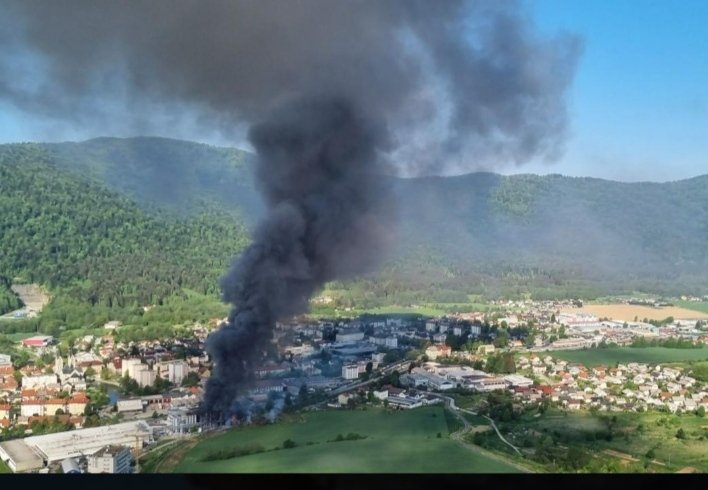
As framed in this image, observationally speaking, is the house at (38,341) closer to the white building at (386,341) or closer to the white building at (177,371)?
the white building at (177,371)

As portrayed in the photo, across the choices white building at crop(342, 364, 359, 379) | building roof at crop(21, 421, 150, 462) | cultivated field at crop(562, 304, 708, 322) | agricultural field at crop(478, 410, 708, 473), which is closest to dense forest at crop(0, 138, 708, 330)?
cultivated field at crop(562, 304, 708, 322)

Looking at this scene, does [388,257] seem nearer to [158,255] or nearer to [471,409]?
[471,409]

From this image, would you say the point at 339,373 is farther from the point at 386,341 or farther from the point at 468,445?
the point at 468,445

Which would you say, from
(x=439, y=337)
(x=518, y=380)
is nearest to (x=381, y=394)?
(x=439, y=337)

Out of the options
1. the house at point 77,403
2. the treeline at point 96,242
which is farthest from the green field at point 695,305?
the house at point 77,403

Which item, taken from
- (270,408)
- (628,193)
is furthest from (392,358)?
(628,193)

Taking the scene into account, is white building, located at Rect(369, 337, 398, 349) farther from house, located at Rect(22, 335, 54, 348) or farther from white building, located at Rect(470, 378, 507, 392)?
house, located at Rect(22, 335, 54, 348)
